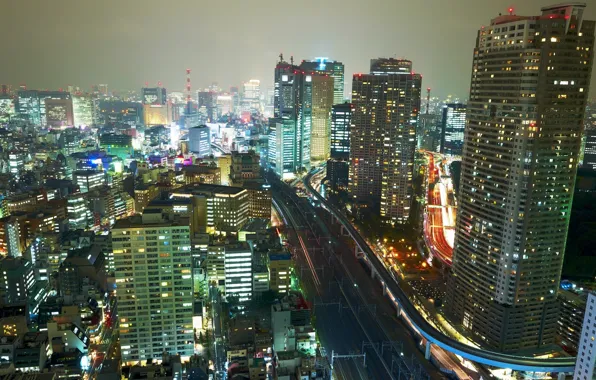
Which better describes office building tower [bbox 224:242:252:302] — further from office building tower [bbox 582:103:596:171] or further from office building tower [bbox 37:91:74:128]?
office building tower [bbox 37:91:74:128]

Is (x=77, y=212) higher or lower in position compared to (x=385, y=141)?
lower

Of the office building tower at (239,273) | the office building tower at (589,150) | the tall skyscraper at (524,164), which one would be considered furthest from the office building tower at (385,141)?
the office building tower at (589,150)

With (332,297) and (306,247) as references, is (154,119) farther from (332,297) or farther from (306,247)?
(332,297)

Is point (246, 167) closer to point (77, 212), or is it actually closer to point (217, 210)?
point (217, 210)

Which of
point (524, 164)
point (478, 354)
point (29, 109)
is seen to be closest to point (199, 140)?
point (29, 109)

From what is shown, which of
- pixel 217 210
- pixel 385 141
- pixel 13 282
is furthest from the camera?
pixel 385 141

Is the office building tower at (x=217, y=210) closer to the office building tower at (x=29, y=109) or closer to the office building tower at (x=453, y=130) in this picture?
the office building tower at (x=453, y=130)

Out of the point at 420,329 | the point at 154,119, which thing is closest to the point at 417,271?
the point at 420,329

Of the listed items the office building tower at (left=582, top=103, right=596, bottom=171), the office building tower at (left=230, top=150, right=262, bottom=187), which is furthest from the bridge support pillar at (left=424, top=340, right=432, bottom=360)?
the office building tower at (left=582, top=103, right=596, bottom=171)
